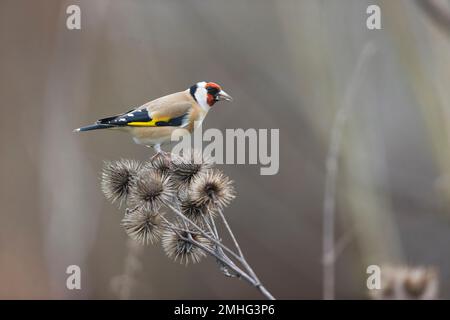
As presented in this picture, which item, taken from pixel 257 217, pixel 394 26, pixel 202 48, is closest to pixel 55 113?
pixel 202 48

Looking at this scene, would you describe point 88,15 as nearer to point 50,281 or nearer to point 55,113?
point 55,113

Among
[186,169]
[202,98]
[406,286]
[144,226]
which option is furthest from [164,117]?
[406,286]

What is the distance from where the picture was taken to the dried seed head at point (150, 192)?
3.73 metres

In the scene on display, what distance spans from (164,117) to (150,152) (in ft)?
10.4

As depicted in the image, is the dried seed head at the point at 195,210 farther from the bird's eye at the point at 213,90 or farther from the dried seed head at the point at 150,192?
the bird's eye at the point at 213,90

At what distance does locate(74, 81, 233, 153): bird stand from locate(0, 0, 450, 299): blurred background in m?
1.58

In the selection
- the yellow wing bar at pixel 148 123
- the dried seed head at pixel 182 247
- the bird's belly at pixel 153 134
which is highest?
the yellow wing bar at pixel 148 123

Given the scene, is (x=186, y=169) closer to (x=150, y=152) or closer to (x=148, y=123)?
(x=148, y=123)

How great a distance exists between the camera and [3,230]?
7844 mm

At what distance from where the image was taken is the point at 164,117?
4.93 metres

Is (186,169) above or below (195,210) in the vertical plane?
above

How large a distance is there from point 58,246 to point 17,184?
249 centimetres

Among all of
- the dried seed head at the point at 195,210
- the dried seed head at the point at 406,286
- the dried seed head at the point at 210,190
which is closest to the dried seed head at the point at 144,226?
the dried seed head at the point at 195,210
